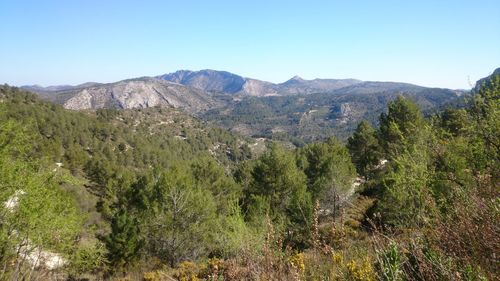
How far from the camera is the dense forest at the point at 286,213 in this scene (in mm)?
3668

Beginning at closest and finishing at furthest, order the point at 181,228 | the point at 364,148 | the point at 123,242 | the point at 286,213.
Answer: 1. the point at 181,228
2. the point at 123,242
3. the point at 286,213
4. the point at 364,148

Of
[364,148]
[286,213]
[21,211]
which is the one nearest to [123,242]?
[21,211]

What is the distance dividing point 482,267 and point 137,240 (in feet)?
79.2

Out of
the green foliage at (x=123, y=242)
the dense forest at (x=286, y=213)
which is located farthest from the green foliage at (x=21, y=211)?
the green foliage at (x=123, y=242)

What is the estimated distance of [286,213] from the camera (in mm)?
28984

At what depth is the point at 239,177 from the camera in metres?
50.4

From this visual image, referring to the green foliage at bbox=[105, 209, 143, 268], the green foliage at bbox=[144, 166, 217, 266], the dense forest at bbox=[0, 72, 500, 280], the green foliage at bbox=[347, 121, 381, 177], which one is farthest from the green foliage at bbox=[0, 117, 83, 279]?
the green foliage at bbox=[347, 121, 381, 177]

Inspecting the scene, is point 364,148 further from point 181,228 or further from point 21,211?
point 21,211

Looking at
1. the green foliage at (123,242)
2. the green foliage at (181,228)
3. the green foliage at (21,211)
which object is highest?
the green foliage at (21,211)

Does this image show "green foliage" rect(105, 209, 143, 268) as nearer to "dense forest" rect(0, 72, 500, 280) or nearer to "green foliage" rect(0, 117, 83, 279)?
"dense forest" rect(0, 72, 500, 280)

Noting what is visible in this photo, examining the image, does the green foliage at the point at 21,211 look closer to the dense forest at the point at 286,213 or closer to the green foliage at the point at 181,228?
the dense forest at the point at 286,213

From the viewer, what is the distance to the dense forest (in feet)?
12.0

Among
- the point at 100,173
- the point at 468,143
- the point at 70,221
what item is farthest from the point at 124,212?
the point at 100,173

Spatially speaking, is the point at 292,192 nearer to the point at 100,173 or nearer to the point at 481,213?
the point at 481,213
